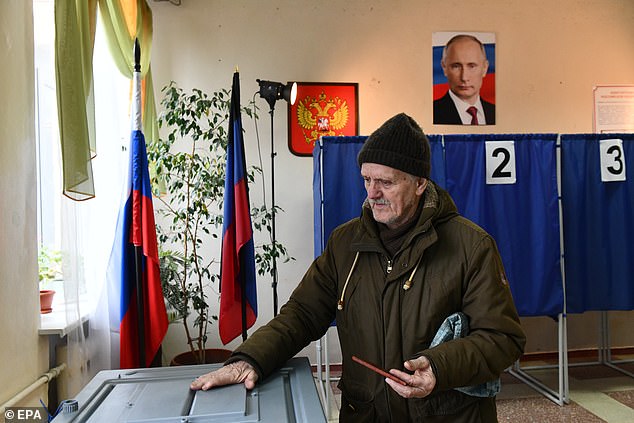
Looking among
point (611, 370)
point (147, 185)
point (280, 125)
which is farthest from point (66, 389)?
point (611, 370)

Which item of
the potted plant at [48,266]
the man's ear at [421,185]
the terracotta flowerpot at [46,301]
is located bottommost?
the terracotta flowerpot at [46,301]

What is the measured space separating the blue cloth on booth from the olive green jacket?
0.06 ft

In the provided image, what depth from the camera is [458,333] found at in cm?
134

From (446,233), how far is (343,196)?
70.7 inches

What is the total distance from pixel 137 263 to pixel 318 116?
1.96 m

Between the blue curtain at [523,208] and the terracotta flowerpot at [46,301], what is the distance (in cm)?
230

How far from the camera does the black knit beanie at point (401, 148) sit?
4.71 ft

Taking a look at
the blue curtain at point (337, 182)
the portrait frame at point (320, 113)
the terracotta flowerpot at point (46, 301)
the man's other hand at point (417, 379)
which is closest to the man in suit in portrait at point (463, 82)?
the portrait frame at point (320, 113)

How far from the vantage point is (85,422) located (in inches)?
40.6

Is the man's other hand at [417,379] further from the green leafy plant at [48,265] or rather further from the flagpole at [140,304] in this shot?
the green leafy plant at [48,265]

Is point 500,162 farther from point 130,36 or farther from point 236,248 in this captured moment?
point 130,36

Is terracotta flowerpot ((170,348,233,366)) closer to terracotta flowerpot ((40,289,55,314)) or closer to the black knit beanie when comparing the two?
terracotta flowerpot ((40,289,55,314))

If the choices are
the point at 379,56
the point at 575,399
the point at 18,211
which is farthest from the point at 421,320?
the point at 379,56

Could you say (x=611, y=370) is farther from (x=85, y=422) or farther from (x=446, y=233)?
(x=85, y=422)
